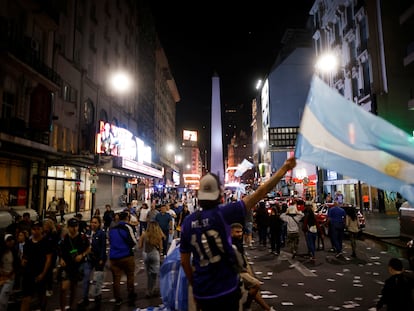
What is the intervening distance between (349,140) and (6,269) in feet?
19.9

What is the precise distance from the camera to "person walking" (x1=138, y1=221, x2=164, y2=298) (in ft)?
25.9

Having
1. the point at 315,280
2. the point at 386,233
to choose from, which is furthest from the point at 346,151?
the point at 386,233

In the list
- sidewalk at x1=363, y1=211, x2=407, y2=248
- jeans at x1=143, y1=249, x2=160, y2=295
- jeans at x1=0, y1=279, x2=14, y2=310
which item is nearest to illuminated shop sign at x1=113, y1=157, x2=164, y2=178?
sidewalk at x1=363, y1=211, x2=407, y2=248

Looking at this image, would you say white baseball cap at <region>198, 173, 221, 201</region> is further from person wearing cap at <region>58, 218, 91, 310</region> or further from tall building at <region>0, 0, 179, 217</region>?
tall building at <region>0, 0, 179, 217</region>

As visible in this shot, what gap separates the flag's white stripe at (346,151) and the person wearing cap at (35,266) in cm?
511

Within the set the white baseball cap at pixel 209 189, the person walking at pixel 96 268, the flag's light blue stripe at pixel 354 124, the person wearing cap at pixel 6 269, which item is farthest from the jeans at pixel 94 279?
the flag's light blue stripe at pixel 354 124

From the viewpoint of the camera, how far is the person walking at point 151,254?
789 cm

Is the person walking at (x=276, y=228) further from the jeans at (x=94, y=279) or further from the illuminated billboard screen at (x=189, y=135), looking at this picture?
the illuminated billboard screen at (x=189, y=135)

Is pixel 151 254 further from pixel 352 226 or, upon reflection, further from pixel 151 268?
pixel 352 226

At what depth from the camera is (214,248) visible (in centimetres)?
320

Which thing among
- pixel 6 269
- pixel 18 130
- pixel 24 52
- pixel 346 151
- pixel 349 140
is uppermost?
pixel 24 52

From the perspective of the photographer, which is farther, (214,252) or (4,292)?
(4,292)

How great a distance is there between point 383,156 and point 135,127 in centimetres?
4813

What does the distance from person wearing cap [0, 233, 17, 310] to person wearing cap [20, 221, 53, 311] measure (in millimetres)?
207
